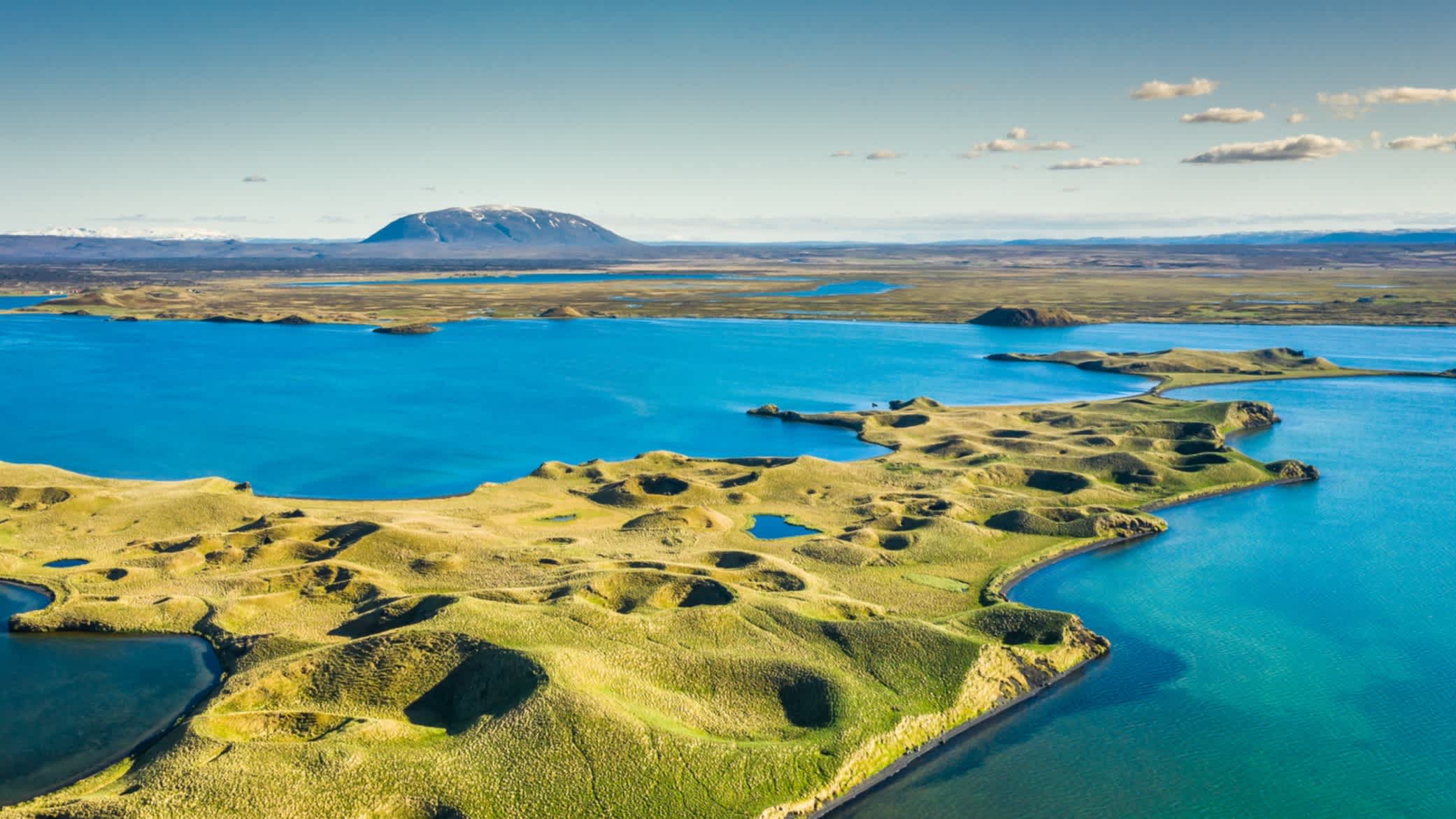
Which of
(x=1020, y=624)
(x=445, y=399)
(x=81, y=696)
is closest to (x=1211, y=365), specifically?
(x=445, y=399)

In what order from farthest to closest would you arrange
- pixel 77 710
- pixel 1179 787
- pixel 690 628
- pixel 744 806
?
pixel 690 628
pixel 77 710
pixel 1179 787
pixel 744 806

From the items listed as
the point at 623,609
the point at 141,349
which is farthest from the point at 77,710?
the point at 141,349

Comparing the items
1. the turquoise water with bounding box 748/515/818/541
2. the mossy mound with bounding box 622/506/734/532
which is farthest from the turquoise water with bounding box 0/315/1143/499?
the turquoise water with bounding box 748/515/818/541

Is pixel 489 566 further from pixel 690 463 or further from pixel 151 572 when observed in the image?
pixel 690 463

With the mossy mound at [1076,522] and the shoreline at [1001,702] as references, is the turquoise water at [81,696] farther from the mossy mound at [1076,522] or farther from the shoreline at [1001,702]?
the mossy mound at [1076,522]

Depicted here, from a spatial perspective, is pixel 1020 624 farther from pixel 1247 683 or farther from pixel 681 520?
pixel 681 520

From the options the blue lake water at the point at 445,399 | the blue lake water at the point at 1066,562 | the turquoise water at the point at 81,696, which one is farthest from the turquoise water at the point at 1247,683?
the blue lake water at the point at 445,399

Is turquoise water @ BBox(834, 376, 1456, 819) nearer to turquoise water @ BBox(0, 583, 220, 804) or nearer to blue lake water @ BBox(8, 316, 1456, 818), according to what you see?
blue lake water @ BBox(8, 316, 1456, 818)
